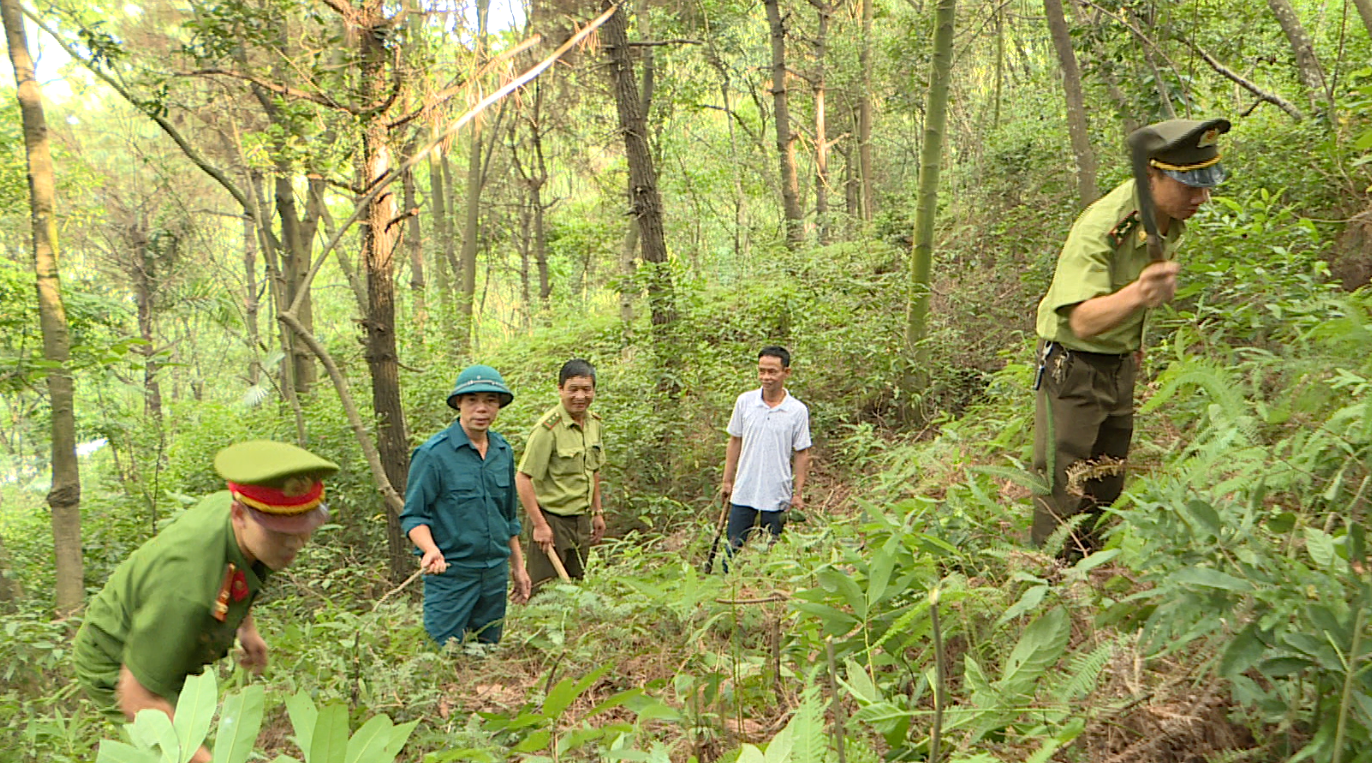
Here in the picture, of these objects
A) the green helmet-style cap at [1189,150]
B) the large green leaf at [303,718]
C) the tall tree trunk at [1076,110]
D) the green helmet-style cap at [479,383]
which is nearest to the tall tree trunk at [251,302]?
the green helmet-style cap at [479,383]

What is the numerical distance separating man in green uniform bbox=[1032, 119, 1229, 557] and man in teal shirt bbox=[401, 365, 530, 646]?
9.09 ft

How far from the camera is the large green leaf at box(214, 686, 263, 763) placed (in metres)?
1.13

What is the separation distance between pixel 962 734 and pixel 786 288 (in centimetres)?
875

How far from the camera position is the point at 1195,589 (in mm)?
1914

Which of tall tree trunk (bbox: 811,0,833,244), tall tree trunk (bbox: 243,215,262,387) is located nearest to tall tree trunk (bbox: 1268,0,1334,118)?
tall tree trunk (bbox: 811,0,833,244)

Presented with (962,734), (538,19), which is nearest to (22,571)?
(538,19)

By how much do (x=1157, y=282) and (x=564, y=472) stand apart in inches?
166

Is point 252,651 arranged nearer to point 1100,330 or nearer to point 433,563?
point 433,563

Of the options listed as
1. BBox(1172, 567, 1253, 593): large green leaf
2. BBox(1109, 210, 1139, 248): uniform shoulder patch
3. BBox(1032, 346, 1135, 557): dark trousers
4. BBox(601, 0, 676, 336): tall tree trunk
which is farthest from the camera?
BBox(601, 0, 676, 336): tall tree trunk

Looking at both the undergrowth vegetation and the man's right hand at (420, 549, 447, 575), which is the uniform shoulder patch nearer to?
the undergrowth vegetation

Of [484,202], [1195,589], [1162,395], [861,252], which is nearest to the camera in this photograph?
[1195,589]

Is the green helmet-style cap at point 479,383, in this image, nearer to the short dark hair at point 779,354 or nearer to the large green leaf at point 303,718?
the short dark hair at point 779,354

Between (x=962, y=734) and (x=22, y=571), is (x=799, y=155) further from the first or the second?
(x=962, y=734)

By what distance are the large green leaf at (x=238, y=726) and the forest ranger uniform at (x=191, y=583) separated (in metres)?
1.36
